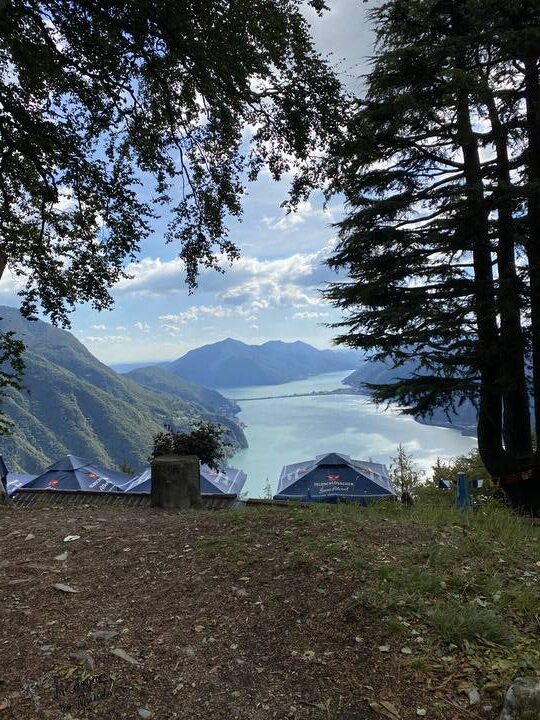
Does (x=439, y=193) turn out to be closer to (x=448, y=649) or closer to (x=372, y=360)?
(x=372, y=360)

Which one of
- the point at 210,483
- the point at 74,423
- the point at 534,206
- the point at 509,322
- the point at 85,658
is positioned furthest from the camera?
the point at 74,423

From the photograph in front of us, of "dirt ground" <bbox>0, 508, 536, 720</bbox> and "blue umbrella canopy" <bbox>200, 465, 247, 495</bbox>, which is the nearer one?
"dirt ground" <bbox>0, 508, 536, 720</bbox>

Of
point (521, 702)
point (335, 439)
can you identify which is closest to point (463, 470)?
point (521, 702)

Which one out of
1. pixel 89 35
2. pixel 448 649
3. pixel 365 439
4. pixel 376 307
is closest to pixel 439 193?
pixel 376 307

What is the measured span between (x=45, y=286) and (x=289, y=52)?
498 cm

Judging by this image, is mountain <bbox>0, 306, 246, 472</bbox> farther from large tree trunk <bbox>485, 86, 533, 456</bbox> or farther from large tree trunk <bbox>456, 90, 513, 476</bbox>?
large tree trunk <bbox>485, 86, 533, 456</bbox>

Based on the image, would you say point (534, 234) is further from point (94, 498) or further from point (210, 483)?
point (94, 498)

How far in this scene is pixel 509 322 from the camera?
35.4 ft

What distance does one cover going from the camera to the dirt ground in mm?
2268

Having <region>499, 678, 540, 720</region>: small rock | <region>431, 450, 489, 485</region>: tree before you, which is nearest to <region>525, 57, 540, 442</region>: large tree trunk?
<region>499, 678, 540, 720</region>: small rock

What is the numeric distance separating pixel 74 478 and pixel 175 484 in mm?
8514

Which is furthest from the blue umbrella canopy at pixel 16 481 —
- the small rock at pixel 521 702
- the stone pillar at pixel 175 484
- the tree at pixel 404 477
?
the tree at pixel 404 477

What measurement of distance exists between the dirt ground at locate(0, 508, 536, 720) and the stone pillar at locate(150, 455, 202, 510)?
2119 millimetres

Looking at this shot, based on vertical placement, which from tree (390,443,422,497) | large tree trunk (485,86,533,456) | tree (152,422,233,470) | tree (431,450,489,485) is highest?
large tree trunk (485,86,533,456)
